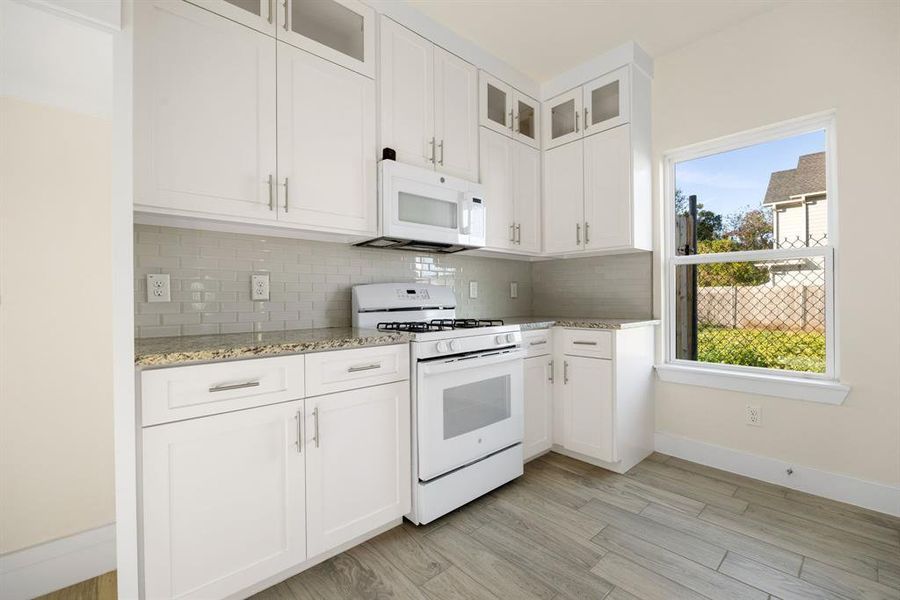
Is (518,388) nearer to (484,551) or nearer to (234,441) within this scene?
(484,551)

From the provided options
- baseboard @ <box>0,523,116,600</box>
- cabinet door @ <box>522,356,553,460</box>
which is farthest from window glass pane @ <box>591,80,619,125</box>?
baseboard @ <box>0,523,116,600</box>

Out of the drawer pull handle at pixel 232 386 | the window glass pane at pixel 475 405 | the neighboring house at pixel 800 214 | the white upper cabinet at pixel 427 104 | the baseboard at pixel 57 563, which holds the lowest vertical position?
the baseboard at pixel 57 563

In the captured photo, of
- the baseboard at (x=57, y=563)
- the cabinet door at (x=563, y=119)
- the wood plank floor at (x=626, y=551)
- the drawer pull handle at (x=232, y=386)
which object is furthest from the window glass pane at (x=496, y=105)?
the baseboard at (x=57, y=563)

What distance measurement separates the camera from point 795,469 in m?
2.29

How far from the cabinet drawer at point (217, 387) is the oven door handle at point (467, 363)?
59 cm

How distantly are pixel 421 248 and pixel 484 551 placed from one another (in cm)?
171

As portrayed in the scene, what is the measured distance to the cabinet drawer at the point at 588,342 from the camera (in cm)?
249

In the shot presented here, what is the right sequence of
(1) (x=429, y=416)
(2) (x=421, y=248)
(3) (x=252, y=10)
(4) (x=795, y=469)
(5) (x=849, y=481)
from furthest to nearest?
(2) (x=421, y=248) < (4) (x=795, y=469) < (5) (x=849, y=481) < (1) (x=429, y=416) < (3) (x=252, y=10)

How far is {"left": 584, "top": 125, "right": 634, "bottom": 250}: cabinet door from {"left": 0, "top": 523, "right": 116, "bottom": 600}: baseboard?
10.1 feet

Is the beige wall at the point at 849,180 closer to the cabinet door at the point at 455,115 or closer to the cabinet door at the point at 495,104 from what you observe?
the cabinet door at the point at 495,104

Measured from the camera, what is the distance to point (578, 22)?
2.43m

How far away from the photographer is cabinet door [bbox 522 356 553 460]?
101 inches

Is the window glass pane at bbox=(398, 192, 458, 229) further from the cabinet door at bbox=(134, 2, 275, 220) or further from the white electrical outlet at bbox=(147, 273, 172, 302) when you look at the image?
the white electrical outlet at bbox=(147, 273, 172, 302)

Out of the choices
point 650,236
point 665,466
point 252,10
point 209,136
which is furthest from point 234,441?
point 650,236
